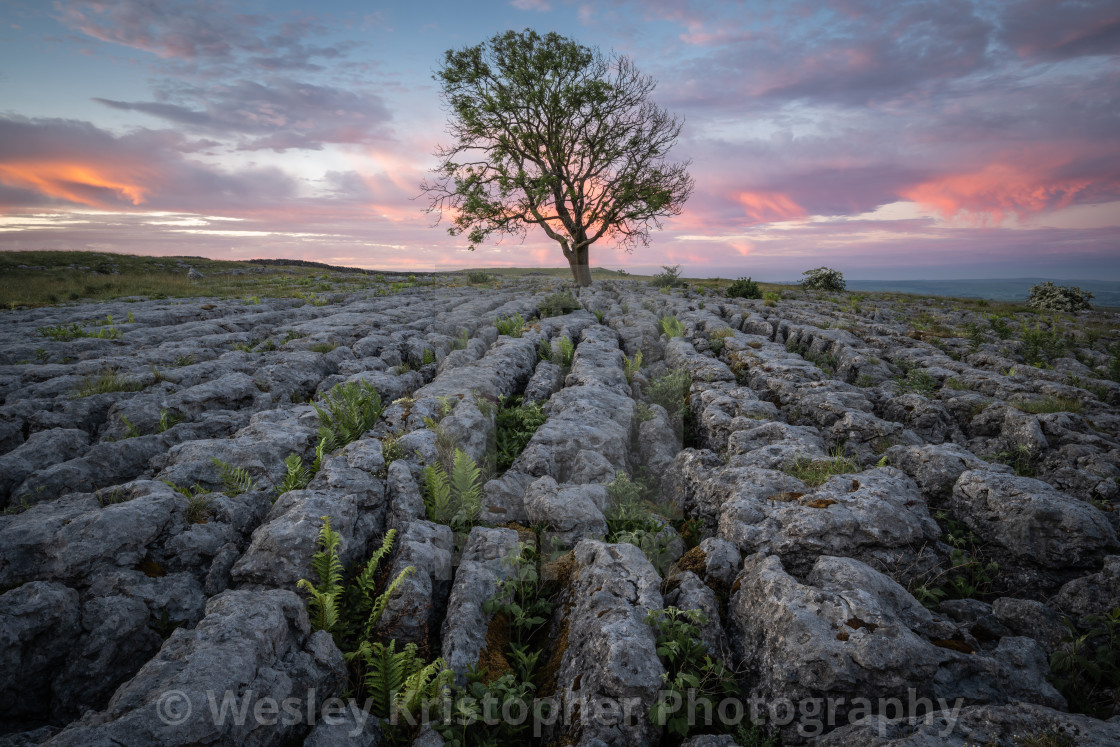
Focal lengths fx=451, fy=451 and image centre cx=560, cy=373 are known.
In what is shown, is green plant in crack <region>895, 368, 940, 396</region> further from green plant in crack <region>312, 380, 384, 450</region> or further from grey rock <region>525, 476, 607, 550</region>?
green plant in crack <region>312, 380, 384, 450</region>

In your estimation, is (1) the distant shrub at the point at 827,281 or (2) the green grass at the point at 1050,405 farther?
(1) the distant shrub at the point at 827,281

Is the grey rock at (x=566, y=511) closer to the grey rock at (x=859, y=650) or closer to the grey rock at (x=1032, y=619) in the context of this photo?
the grey rock at (x=859, y=650)

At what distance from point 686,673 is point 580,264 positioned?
1497 inches

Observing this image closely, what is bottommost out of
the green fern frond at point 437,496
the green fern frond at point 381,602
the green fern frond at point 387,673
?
the green fern frond at point 387,673

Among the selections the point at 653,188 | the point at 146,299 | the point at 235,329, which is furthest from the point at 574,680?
the point at 653,188

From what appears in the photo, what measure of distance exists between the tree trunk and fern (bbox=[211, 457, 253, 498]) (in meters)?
34.4

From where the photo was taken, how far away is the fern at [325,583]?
4.88 m

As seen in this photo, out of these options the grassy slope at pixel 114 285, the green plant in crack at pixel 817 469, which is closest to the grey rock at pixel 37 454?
the green plant in crack at pixel 817 469

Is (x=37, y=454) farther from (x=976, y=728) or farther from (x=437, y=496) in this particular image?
(x=976, y=728)

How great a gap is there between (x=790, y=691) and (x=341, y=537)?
5229mm

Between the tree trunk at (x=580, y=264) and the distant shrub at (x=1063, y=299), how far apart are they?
30.8 meters

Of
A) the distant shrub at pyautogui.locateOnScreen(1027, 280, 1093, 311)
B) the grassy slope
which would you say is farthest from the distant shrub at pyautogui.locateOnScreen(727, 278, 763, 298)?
the distant shrub at pyautogui.locateOnScreen(1027, 280, 1093, 311)

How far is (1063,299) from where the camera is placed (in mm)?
29438

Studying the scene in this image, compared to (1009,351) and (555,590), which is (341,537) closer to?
(555,590)
